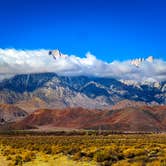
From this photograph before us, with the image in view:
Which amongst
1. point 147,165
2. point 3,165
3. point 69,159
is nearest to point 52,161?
point 69,159

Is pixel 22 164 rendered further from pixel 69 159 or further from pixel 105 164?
pixel 105 164

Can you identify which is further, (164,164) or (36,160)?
(36,160)

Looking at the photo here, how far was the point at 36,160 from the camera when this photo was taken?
36.6m

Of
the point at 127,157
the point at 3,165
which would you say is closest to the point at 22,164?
the point at 3,165

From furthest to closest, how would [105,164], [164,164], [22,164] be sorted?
1. [22,164]
2. [105,164]
3. [164,164]

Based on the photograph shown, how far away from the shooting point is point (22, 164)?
33438 mm

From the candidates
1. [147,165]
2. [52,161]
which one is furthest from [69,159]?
[147,165]

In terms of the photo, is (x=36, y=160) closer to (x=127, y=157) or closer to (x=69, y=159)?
(x=69, y=159)

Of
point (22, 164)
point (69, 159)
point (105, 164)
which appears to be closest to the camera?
point (105, 164)

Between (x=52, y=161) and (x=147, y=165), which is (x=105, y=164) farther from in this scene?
(x=52, y=161)

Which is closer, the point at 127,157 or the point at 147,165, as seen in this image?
the point at 147,165

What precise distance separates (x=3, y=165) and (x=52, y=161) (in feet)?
14.5

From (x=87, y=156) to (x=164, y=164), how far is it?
527 inches

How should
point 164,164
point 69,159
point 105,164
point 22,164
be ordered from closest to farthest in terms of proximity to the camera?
1. point 164,164
2. point 105,164
3. point 22,164
4. point 69,159
